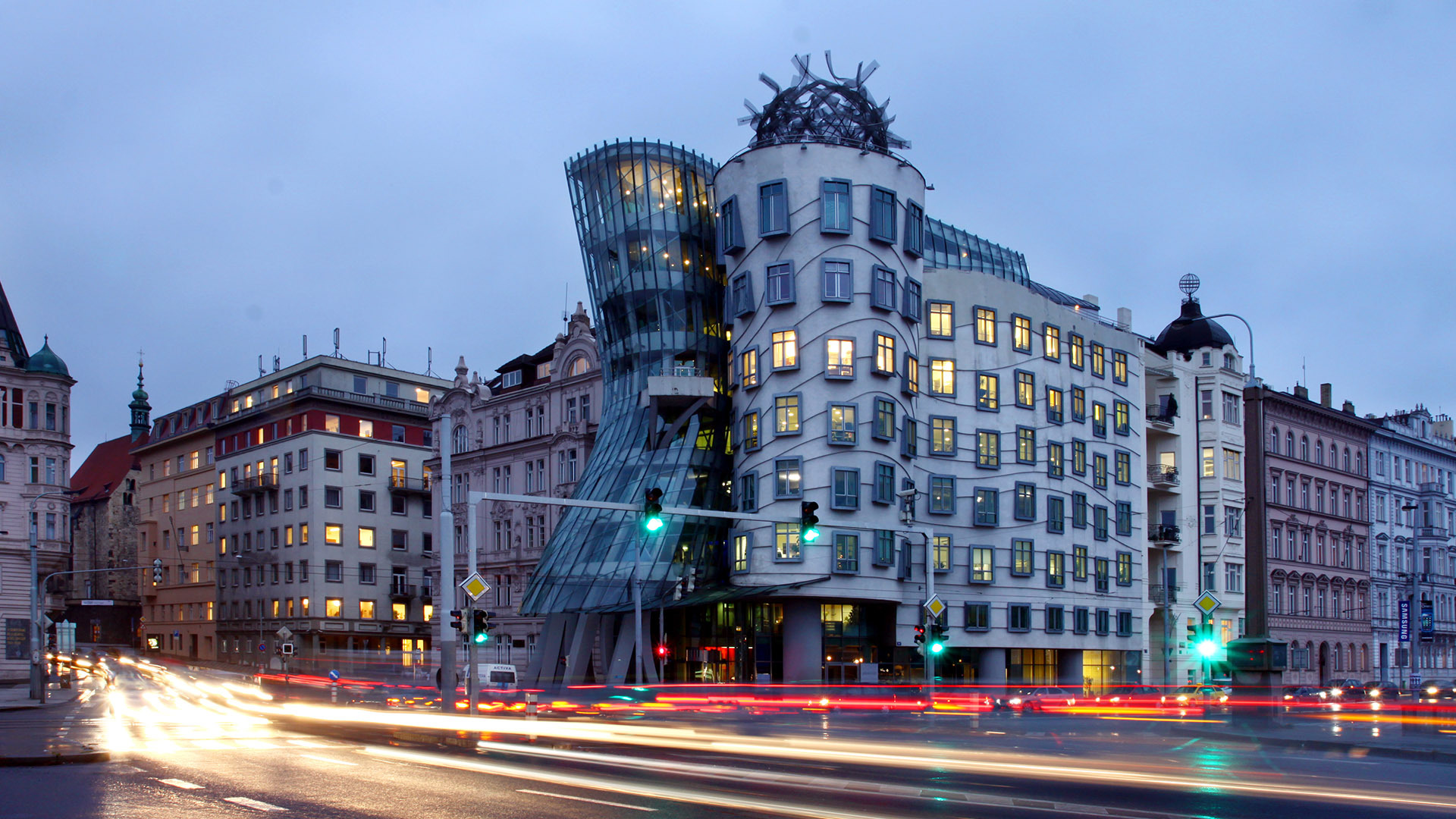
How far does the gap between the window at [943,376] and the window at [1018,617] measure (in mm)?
10531

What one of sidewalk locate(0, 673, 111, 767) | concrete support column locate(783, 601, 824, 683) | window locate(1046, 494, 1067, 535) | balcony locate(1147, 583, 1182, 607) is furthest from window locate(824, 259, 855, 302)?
sidewalk locate(0, 673, 111, 767)

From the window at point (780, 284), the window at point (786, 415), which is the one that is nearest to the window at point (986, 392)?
the window at point (786, 415)

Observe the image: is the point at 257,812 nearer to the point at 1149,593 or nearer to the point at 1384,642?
the point at 1149,593

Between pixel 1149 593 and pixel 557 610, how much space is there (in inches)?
1341

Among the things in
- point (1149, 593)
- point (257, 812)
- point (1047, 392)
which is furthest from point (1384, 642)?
point (257, 812)

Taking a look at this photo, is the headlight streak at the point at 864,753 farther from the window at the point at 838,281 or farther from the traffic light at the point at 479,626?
the window at the point at 838,281

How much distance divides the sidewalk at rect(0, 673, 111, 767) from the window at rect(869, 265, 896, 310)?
34.1 metres

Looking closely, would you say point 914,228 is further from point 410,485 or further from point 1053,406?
point 410,485

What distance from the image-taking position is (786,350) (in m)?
55.3

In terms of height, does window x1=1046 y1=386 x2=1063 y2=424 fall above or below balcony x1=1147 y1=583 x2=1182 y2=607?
above

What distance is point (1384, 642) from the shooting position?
276ft

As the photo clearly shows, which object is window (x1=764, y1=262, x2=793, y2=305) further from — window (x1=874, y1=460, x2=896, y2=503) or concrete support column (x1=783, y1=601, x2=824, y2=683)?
concrete support column (x1=783, y1=601, x2=824, y2=683)

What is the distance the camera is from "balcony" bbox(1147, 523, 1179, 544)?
232 ft

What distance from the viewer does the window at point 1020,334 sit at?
61969mm
